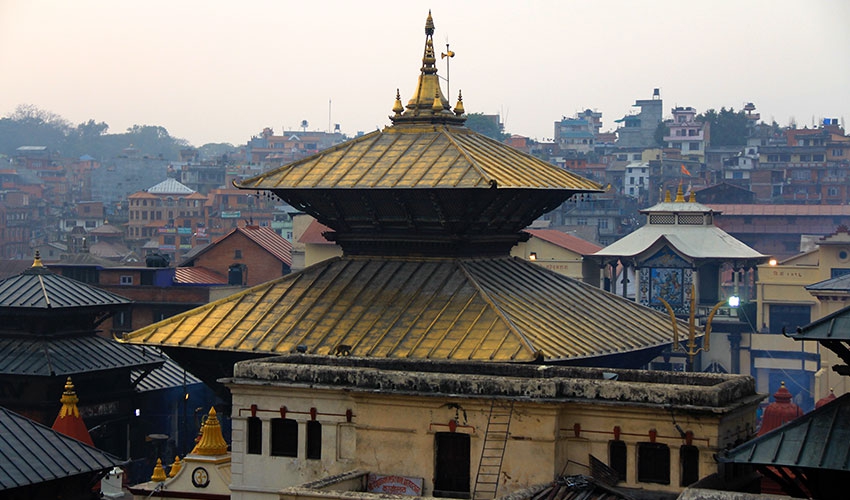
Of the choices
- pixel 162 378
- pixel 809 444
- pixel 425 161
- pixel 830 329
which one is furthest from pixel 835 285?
pixel 809 444

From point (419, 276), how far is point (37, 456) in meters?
10.7

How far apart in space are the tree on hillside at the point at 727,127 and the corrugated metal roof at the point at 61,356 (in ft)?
470

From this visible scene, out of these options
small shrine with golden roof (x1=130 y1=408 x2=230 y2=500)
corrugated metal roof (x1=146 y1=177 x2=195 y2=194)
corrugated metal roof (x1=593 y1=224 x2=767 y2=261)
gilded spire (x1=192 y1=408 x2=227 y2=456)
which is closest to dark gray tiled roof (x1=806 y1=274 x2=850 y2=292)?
corrugated metal roof (x1=593 y1=224 x2=767 y2=261)

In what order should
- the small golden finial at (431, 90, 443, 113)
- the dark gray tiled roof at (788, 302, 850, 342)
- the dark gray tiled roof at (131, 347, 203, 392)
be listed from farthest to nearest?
the dark gray tiled roof at (131, 347, 203, 392)
the small golden finial at (431, 90, 443, 113)
the dark gray tiled roof at (788, 302, 850, 342)

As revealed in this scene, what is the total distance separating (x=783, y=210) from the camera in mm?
124562

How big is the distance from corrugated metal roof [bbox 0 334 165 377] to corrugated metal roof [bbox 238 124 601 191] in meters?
13.1

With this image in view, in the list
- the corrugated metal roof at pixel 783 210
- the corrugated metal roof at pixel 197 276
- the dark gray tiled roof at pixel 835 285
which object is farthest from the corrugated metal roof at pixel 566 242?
the corrugated metal roof at pixel 783 210

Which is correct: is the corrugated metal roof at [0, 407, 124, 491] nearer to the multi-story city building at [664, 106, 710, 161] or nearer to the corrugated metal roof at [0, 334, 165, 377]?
Result: the corrugated metal roof at [0, 334, 165, 377]

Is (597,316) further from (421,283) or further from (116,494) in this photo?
(116,494)

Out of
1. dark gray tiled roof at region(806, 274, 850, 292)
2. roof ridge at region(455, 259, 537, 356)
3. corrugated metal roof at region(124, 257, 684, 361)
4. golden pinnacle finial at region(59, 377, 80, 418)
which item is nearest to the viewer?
roof ridge at region(455, 259, 537, 356)

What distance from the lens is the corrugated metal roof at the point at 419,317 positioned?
3828 cm

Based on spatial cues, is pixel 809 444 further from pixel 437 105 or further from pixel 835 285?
pixel 835 285

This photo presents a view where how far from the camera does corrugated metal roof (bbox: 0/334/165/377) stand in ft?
176

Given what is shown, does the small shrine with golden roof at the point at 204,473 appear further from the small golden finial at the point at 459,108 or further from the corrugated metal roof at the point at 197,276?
the corrugated metal roof at the point at 197,276
